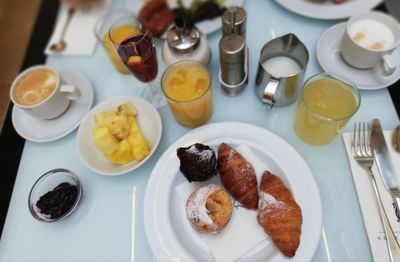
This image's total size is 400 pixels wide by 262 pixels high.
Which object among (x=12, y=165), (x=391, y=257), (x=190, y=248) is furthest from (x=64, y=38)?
(x=391, y=257)

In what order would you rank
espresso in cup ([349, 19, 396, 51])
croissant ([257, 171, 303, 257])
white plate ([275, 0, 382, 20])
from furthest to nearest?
white plate ([275, 0, 382, 20])
espresso in cup ([349, 19, 396, 51])
croissant ([257, 171, 303, 257])

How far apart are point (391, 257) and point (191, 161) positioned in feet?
1.67

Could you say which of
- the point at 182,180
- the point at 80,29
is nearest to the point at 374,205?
the point at 182,180

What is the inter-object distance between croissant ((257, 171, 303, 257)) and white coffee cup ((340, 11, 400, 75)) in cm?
46

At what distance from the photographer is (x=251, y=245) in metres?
0.76

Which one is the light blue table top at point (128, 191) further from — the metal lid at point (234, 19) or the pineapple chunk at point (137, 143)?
the metal lid at point (234, 19)

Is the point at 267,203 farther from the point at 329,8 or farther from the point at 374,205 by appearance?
the point at 329,8

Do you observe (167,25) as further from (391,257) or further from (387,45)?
(391,257)

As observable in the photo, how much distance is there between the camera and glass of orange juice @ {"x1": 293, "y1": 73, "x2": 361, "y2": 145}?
0.83 metres

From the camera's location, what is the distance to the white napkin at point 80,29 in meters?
1.16

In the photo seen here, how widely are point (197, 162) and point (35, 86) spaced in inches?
23.0

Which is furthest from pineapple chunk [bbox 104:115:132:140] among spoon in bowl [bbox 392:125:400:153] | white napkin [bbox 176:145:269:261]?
spoon in bowl [bbox 392:125:400:153]

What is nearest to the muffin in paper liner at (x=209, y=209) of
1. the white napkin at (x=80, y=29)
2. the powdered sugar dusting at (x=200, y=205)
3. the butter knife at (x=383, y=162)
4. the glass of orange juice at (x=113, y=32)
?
the powdered sugar dusting at (x=200, y=205)

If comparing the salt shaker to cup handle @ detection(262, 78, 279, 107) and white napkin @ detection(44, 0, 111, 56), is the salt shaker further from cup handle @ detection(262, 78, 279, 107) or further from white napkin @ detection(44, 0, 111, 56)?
white napkin @ detection(44, 0, 111, 56)
